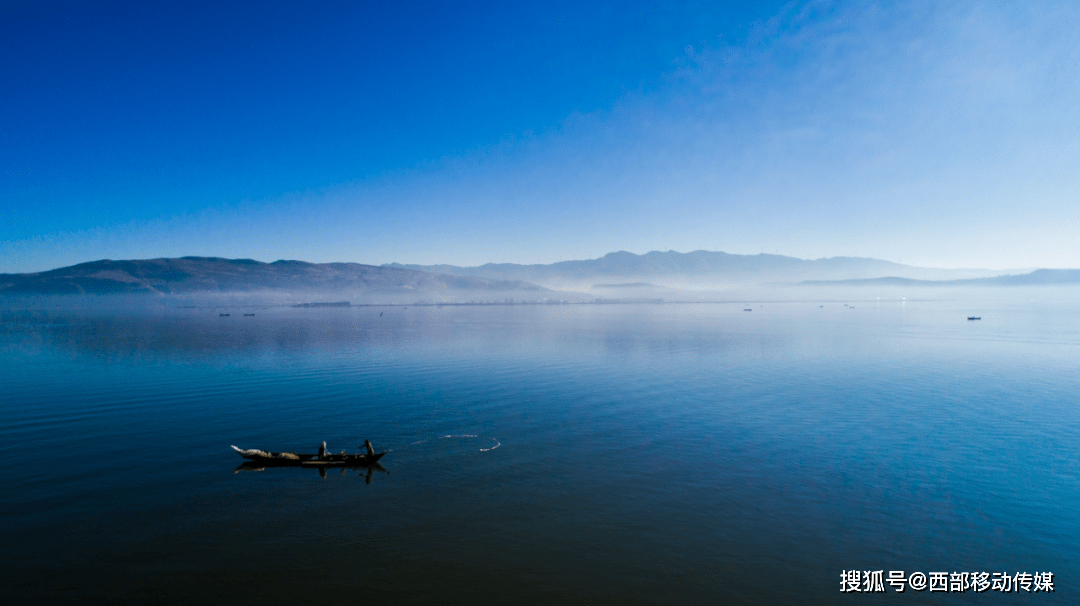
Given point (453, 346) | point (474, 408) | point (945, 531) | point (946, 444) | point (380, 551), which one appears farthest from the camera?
point (453, 346)

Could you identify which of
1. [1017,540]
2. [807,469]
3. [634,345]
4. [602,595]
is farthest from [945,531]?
[634,345]

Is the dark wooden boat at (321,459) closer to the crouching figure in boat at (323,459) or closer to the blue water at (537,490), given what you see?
the crouching figure in boat at (323,459)

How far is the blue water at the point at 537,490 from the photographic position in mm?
14930

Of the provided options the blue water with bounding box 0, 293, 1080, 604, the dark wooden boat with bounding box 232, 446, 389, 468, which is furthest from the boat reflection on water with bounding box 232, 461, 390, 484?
the blue water with bounding box 0, 293, 1080, 604

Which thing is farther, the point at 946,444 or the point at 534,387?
the point at 534,387

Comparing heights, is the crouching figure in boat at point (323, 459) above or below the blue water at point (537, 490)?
above

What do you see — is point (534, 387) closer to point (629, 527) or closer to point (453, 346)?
point (629, 527)

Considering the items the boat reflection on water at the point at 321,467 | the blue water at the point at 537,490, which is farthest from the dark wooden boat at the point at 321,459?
the blue water at the point at 537,490

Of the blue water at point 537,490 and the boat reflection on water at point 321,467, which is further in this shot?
the boat reflection on water at point 321,467

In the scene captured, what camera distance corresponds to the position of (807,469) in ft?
76.9

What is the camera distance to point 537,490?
21.0m

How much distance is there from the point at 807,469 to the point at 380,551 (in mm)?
19044

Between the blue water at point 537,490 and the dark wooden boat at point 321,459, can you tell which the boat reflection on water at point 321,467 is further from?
the blue water at point 537,490

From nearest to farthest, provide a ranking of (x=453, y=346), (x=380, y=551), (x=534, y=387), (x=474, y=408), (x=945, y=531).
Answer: (x=380, y=551) < (x=945, y=531) < (x=474, y=408) < (x=534, y=387) < (x=453, y=346)
